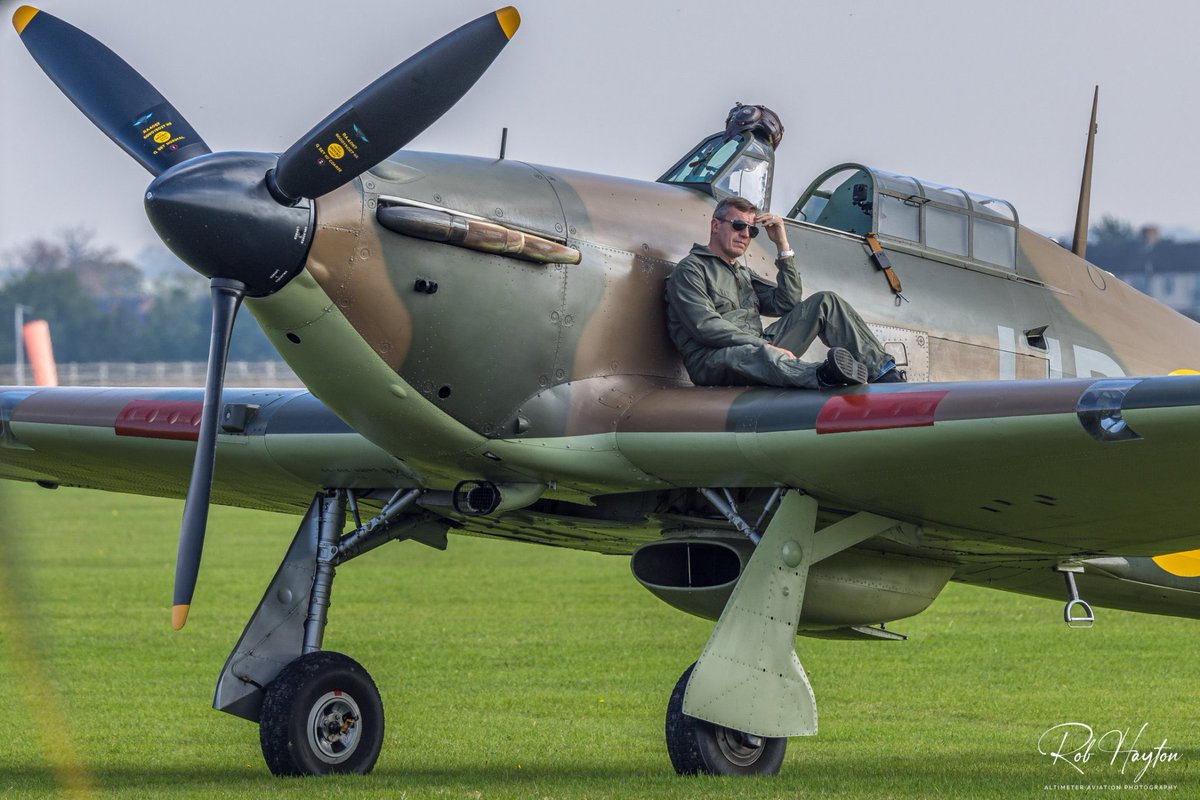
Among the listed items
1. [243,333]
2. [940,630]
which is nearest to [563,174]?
[940,630]

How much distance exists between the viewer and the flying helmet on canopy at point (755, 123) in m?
10.8

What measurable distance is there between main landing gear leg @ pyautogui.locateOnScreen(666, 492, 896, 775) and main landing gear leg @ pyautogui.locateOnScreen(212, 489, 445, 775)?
202 cm

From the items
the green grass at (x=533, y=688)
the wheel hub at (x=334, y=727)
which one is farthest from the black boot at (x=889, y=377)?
the wheel hub at (x=334, y=727)

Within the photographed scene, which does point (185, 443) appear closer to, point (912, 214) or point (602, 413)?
point (602, 413)

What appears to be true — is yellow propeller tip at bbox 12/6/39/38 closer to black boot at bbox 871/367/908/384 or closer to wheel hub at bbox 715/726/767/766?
black boot at bbox 871/367/908/384

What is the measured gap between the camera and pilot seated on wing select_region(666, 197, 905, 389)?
31.9 feet

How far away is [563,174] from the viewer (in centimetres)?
1000

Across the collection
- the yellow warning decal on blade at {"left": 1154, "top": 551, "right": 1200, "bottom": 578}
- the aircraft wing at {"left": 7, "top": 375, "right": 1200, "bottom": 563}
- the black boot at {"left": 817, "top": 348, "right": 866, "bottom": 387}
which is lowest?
the yellow warning decal on blade at {"left": 1154, "top": 551, "right": 1200, "bottom": 578}

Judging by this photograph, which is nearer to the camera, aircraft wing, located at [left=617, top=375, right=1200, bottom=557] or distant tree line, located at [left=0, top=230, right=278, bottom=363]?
aircraft wing, located at [left=617, top=375, right=1200, bottom=557]

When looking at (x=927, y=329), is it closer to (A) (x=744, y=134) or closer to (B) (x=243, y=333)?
(A) (x=744, y=134)

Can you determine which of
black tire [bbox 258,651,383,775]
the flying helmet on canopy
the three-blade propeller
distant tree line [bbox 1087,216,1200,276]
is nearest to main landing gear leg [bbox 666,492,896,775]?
black tire [bbox 258,651,383,775]

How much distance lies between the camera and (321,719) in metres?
10.2

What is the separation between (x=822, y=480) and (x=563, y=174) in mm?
2319

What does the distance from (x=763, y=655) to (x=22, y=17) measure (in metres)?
5.70
